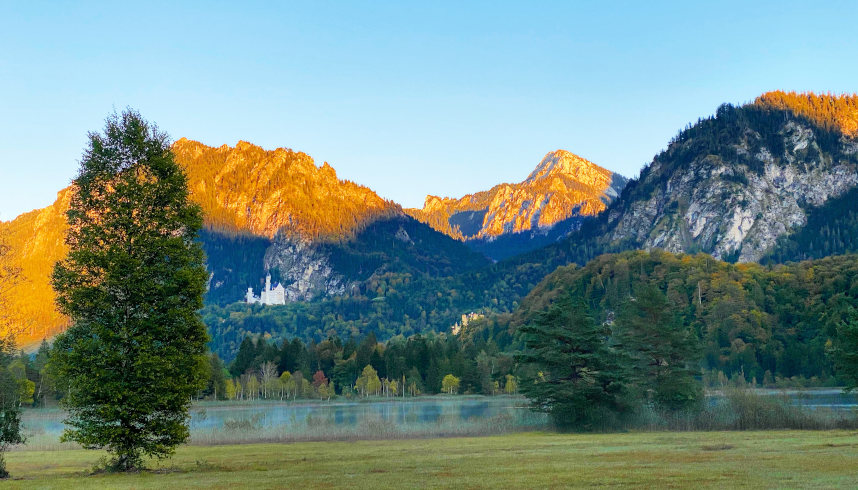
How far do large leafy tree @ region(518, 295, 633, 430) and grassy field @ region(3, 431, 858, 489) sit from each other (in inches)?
502

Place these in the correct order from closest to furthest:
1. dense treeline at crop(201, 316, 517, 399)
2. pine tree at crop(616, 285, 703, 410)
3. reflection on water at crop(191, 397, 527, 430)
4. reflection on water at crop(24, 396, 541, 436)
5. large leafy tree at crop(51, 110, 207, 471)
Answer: large leafy tree at crop(51, 110, 207, 471)
pine tree at crop(616, 285, 703, 410)
reflection on water at crop(24, 396, 541, 436)
reflection on water at crop(191, 397, 527, 430)
dense treeline at crop(201, 316, 517, 399)

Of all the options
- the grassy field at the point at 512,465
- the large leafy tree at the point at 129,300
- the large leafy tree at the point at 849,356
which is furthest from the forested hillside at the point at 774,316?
the large leafy tree at the point at 129,300

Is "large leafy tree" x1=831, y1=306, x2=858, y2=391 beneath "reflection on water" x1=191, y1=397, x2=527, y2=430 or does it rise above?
above

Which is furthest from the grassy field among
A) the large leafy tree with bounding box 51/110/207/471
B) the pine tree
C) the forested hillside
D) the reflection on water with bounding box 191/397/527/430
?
the forested hillside

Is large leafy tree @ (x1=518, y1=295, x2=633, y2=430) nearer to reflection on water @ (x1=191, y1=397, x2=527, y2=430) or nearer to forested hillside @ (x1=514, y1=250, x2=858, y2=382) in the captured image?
reflection on water @ (x1=191, y1=397, x2=527, y2=430)

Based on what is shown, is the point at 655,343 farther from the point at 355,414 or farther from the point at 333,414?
the point at 355,414

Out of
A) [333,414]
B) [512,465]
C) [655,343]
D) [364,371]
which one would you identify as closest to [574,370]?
[655,343]

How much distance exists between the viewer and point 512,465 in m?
30.0

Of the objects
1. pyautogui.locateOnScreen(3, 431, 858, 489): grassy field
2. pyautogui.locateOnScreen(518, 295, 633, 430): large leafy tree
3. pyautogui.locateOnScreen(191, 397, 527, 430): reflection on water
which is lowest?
pyautogui.locateOnScreen(191, 397, 527, 430): reflection on water

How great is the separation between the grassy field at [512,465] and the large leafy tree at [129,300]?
2.47 metres

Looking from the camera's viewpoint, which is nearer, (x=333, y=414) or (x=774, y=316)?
(x=333, y=414)

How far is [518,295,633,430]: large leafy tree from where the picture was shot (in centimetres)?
5681

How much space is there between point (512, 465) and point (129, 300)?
17.6m

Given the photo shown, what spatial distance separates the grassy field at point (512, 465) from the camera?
24844 millimetres
